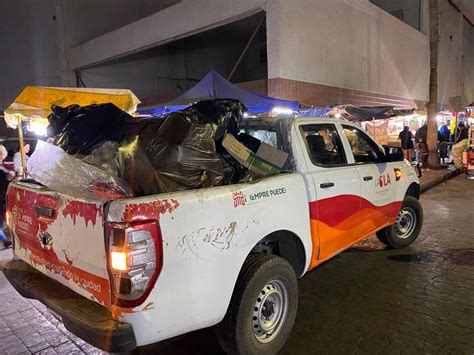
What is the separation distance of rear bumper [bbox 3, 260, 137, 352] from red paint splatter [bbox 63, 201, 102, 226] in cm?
58

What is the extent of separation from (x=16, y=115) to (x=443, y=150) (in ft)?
57.5

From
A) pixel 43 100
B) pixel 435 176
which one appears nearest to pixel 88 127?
pixel 43 100

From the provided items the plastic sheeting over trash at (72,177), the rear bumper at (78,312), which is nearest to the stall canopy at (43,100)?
the plastic sheeting over trash at (72,177)

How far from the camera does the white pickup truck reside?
88.4 inches

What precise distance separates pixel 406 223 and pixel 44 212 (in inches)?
195

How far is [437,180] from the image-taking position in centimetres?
1238

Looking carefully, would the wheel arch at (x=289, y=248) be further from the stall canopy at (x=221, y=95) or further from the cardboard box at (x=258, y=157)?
the stall canopy at (x=221, y=95)

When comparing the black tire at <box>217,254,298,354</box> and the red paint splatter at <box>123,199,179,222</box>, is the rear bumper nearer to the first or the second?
the red paint splatter at <box>123,199,179,222</box>

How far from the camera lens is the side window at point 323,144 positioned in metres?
3.79

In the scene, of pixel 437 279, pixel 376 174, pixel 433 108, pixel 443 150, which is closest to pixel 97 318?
pixel 376 174

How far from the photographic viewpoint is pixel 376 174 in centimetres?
454

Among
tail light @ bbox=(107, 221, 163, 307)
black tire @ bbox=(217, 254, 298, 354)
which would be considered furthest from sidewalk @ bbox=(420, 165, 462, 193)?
tail light @ bbox=(107, 221, 163, 307)

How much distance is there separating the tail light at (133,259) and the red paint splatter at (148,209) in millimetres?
37

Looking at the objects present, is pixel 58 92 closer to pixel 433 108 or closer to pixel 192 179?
pixel 192 179
